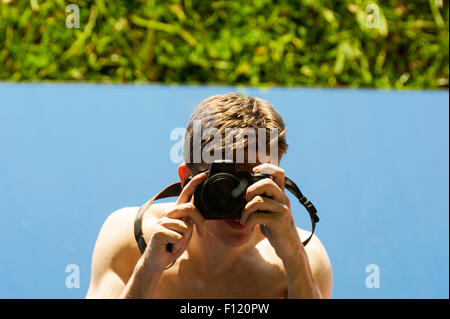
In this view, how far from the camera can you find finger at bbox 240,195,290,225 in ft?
2.38

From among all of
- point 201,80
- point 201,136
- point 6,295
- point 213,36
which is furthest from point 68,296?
point 213,36

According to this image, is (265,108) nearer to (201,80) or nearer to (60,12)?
(201,80)

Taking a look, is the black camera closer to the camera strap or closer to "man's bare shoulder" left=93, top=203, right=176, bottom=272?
the camera strap

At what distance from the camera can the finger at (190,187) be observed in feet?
2.38

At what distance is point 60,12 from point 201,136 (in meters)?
0.96

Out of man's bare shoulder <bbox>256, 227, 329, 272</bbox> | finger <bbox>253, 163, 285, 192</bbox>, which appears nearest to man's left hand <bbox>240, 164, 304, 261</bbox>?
finger <bbox>253, 163, 285, 192</bbox>

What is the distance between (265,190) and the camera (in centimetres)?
73

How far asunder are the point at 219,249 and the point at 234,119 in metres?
0.21

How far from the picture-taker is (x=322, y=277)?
867 mm
